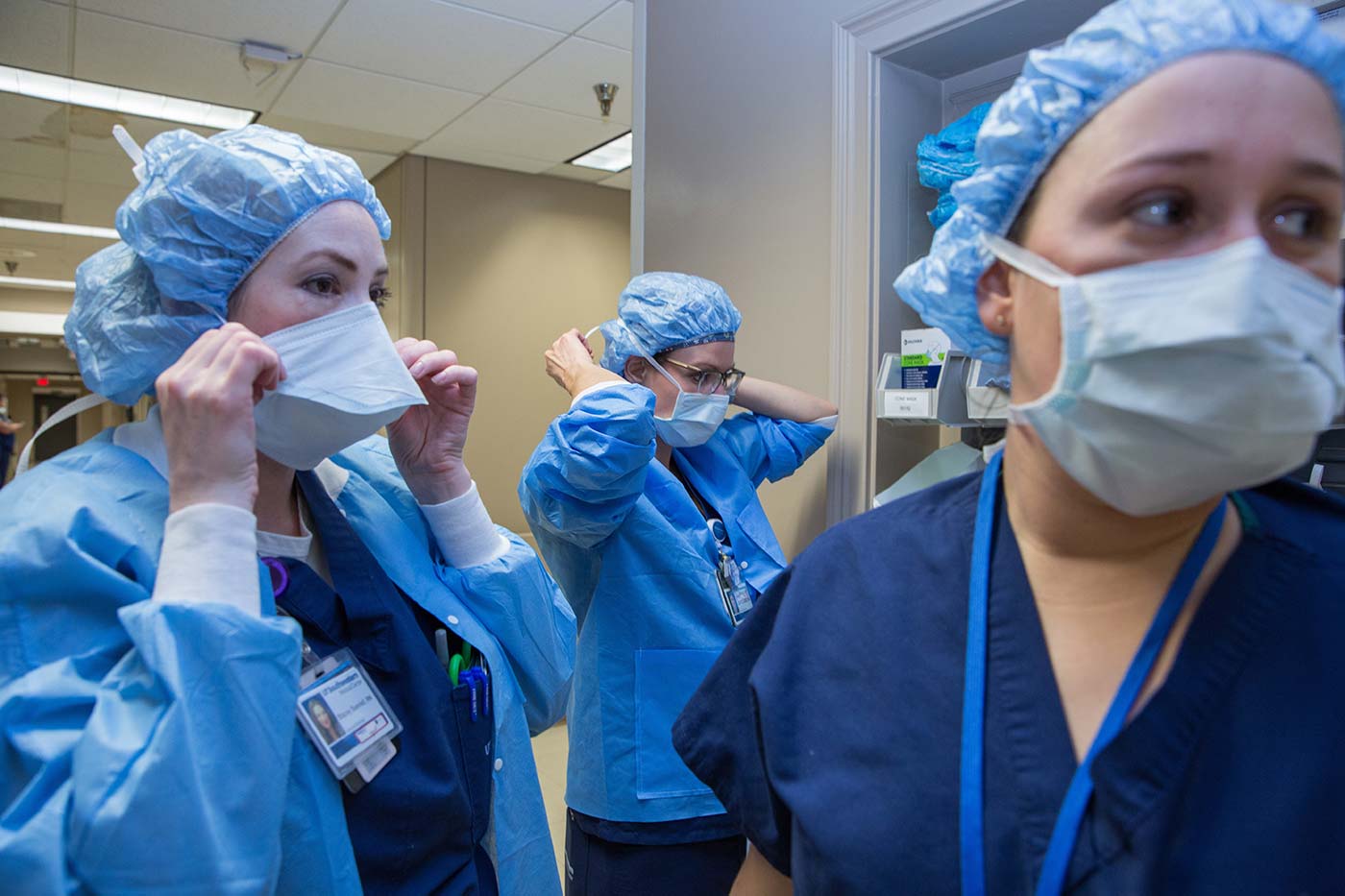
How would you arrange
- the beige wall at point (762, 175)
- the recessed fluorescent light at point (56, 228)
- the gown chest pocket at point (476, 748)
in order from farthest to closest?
the recessed fluorescent light at point (56, 228)
the beige wall at point (762, 175)
the gown chest pocket at point (476, 748)

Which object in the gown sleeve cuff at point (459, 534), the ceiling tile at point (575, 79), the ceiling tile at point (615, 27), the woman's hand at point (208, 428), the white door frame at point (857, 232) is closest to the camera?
the woman's hand at point (208, 428)

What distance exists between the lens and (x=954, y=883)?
67cm

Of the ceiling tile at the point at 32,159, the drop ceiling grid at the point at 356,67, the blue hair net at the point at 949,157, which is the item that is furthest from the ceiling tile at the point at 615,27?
the ceiling tile at the point at 32,159

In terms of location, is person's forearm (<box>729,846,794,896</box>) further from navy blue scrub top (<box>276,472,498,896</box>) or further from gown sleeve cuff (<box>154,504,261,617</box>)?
gown sleeve cuff (<box>154,504,261,617</box>)

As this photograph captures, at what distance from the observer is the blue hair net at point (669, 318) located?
1.85 m

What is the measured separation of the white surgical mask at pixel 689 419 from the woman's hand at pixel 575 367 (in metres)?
0.15

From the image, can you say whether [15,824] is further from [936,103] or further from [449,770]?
[936,103]

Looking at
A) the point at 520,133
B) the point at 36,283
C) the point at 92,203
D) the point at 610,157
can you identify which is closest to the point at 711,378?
the point at 520,133

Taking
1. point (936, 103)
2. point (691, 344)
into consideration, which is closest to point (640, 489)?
point (691, 344)

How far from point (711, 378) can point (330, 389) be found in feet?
3.37

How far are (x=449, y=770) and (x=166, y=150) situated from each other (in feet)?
2.69

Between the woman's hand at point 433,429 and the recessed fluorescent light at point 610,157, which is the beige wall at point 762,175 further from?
the recessed fluorescent light at point 610,157

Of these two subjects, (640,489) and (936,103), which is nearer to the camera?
(640,489)

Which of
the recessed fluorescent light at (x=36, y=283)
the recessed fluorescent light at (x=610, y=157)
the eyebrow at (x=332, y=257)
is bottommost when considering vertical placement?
the eyebrow at (x=332, y=257)
